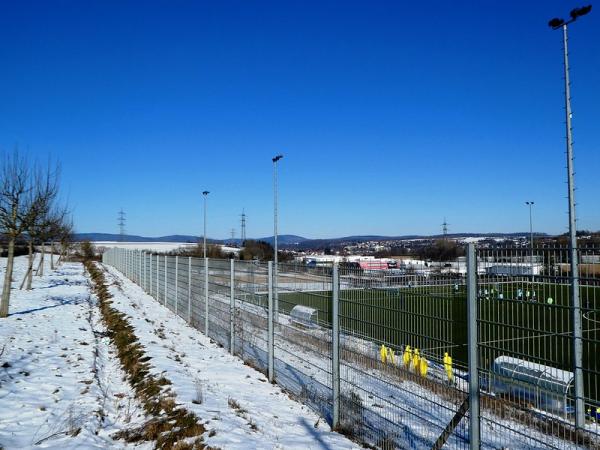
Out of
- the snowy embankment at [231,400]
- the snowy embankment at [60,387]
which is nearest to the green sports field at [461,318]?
the snowy embankment at [231,400]

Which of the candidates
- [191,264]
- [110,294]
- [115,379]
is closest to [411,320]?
[115,379]

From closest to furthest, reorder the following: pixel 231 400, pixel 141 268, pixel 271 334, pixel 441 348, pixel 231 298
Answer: pixel 441 348
pixel 231 400
pixel 271 334
pixel 231 298
pixel 141 268

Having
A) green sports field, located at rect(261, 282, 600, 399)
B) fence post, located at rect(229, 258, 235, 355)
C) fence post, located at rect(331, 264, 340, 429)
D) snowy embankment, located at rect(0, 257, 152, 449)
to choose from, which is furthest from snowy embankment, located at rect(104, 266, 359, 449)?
green sports field, located at rect(261, 282, 600, 399)

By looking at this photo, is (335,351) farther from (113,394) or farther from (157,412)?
(113,394)

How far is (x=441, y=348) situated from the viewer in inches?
192

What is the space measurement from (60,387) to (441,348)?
593 centimetres

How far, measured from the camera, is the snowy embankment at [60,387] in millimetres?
5785

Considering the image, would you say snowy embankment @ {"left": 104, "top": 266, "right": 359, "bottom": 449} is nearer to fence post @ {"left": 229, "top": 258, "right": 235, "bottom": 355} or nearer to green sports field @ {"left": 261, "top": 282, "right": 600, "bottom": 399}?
fence post @ {"left": 229, "top": 258, "right": 235, "bottom": 355}

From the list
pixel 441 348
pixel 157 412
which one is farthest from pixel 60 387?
pixel 441 348

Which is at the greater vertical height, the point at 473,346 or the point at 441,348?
the point at 473,346

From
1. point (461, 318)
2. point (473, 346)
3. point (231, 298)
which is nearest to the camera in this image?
point (473, 346)

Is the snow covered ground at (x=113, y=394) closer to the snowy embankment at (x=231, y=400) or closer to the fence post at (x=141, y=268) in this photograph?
the snowy embankment at (x=231, y=400)

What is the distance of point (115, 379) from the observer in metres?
8.80

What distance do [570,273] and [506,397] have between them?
1.09 m
